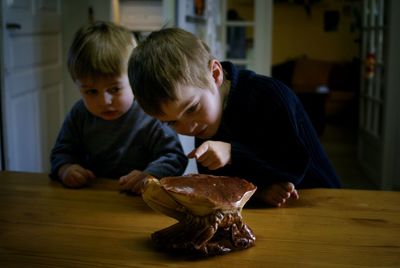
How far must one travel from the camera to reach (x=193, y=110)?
0.91 meters

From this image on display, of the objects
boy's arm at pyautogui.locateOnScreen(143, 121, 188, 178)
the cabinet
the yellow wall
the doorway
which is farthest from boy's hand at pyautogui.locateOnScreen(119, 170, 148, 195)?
the yellow wall

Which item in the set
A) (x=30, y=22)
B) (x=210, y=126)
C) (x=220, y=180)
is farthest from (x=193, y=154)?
(x=30, y=22)

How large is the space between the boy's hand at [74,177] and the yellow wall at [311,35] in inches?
264

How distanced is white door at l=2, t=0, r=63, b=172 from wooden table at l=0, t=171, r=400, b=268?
5.72 feet

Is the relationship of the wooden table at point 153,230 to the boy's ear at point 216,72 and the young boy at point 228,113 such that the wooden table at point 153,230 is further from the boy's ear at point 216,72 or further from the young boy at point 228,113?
the boy's ear at point 216,72

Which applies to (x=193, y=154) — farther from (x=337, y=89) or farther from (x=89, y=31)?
(x=337, y=89)

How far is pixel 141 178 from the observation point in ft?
3.40

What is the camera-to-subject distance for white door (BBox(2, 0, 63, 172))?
2.64 m

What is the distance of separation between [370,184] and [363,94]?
3.06 feet

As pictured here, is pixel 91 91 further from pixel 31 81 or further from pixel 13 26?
pixel 31 81

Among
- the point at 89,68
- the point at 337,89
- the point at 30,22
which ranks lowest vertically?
the point at 337,89

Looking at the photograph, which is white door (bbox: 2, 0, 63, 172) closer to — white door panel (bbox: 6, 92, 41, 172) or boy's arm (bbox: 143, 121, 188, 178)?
white door panel (bbox: 6, 92, 41, 172)

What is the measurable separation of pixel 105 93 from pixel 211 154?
0.49 meters

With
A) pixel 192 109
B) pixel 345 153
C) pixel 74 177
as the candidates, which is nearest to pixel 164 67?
pixel 192 109
